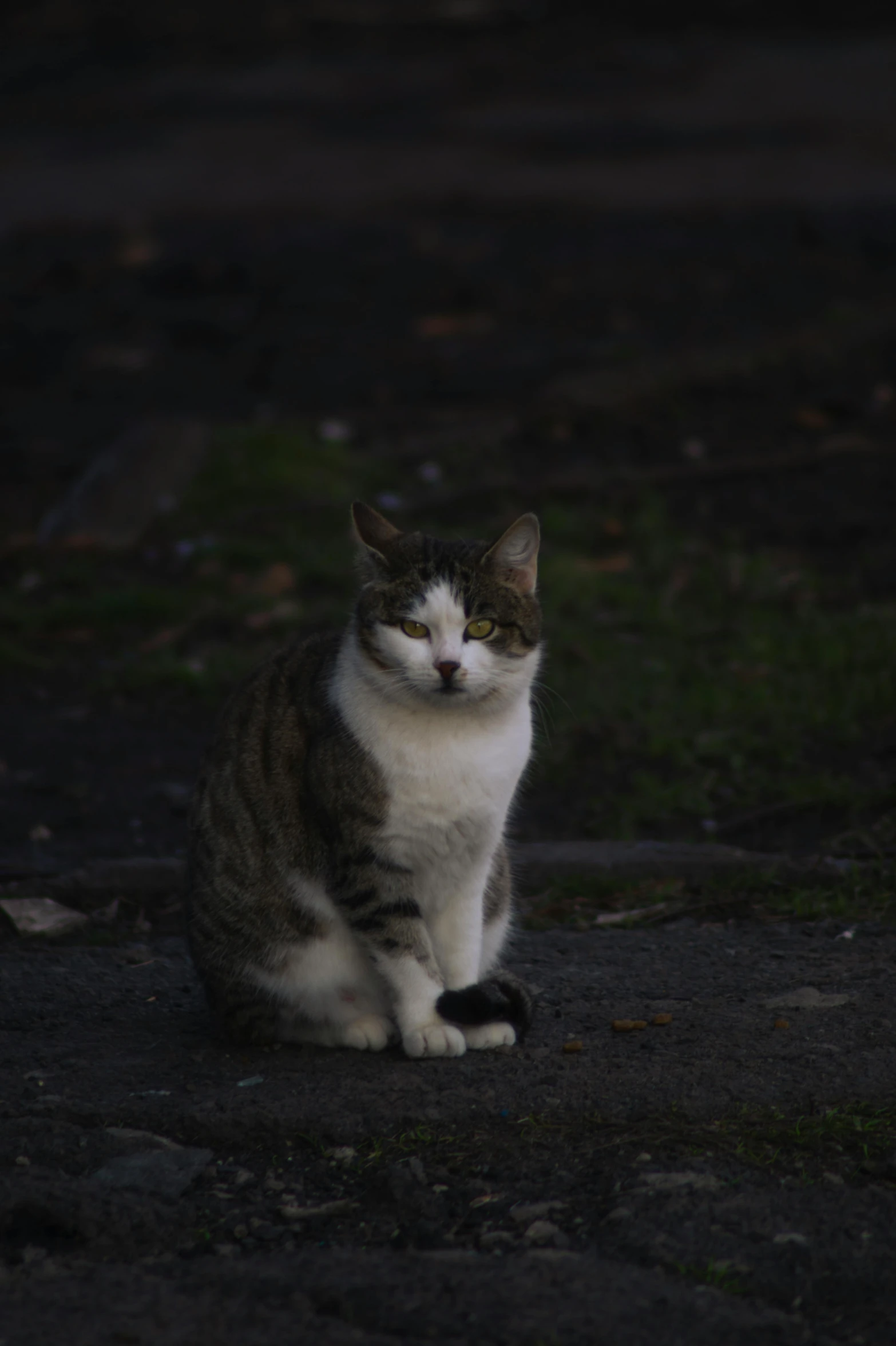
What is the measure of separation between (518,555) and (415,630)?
1.17 ft

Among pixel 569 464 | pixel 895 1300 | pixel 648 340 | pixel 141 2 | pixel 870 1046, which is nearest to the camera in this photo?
pixel 895 1300

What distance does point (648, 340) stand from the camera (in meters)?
10.8

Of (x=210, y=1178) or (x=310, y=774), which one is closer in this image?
(x=210, y=1178)

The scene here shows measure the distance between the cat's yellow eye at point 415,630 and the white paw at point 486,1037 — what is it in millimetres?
947

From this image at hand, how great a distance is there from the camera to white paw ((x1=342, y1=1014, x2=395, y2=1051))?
152 inches

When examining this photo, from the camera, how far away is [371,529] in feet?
13.1

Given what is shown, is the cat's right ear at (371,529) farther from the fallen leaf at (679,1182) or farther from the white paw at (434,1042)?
the fallen leaf at (679,1182)

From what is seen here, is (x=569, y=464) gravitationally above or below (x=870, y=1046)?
below

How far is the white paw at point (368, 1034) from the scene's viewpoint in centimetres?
386

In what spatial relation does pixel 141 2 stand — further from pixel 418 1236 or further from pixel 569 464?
pixel 418 1236

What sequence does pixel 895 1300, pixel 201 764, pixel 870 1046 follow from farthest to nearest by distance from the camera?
pixel 201 764 < pixel 870 1046 < pixel 895 1300

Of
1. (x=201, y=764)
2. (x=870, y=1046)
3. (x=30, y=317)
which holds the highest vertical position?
(x=201, y=764)

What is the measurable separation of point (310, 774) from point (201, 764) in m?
0.50

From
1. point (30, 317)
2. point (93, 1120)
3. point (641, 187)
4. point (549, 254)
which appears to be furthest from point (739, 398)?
point (93, 1120)
